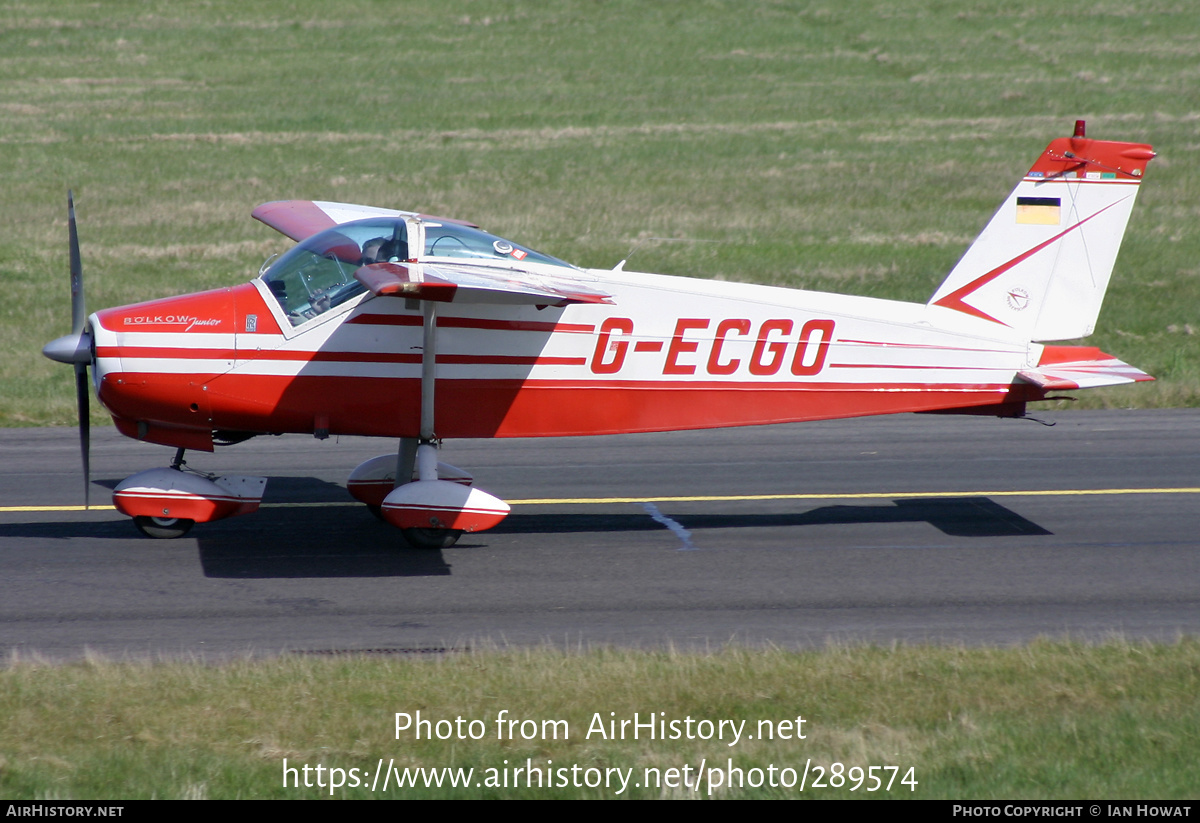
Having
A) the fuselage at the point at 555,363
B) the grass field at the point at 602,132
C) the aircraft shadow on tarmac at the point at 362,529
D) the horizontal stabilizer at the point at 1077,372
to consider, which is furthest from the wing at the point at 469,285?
the grass field at the point at 602,132

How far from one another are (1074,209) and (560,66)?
38.3 meters

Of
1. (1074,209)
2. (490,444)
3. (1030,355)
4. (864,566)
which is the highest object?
(1074,209)

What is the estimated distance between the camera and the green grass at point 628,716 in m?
5.64

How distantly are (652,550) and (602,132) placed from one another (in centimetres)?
2726

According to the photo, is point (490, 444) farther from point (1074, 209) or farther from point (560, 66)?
point (560, 66)

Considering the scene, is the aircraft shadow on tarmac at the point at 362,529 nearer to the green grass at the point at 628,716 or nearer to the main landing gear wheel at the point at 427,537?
the main landing gear wheel at the point at 427,537

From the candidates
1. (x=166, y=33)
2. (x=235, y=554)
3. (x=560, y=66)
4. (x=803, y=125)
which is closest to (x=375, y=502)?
(x=235, y=554)

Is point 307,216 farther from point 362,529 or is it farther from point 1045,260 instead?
point 1045,260

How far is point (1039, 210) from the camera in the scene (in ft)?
33.1

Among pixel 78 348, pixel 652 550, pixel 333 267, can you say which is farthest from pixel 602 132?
pixel 78 348

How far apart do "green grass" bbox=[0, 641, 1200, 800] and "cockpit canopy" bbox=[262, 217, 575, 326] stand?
10.1 feet

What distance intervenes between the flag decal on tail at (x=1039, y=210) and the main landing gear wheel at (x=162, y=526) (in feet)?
23.7

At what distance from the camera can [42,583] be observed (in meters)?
8.74
